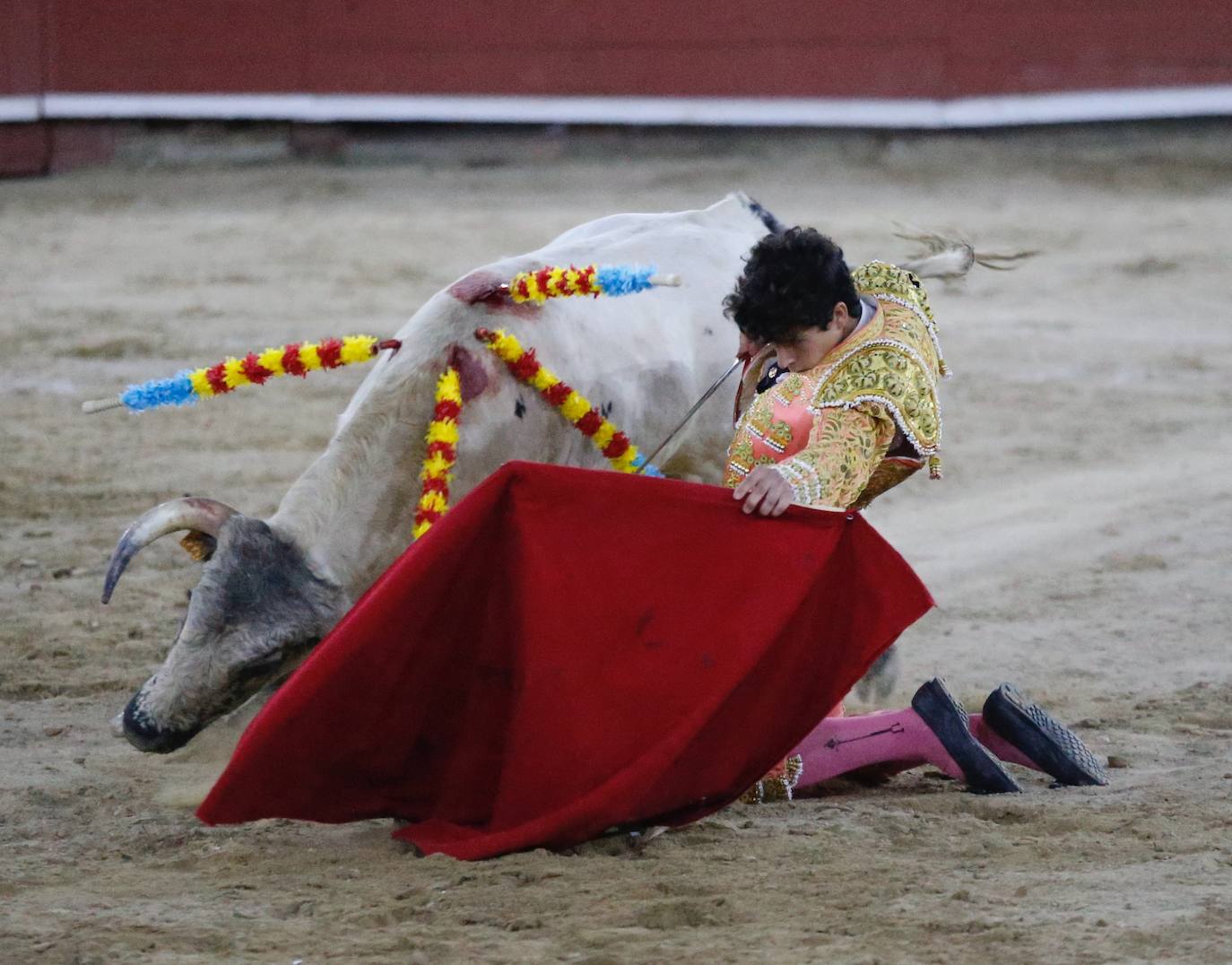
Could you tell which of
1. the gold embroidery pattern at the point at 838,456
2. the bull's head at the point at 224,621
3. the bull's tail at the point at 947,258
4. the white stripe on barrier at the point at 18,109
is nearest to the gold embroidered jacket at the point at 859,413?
the gold embroidery pattern at the point at 838,456

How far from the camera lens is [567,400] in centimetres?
304

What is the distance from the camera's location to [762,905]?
6.88 ft

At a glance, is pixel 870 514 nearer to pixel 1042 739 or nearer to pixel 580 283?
pixel 580 283

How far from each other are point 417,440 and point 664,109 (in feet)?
23.5

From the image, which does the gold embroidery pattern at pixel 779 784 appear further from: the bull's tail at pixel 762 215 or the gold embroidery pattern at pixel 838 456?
the bull's tail at pixel 762 215

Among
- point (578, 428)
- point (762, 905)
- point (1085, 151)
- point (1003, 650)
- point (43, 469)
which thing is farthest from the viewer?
point (1085, 151)

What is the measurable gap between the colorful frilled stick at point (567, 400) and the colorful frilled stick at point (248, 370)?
186 millimetres

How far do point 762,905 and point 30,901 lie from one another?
0.96 metres

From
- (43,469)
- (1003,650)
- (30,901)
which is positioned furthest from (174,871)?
(43,469)

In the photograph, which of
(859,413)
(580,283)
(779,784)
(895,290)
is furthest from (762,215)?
(779,784)

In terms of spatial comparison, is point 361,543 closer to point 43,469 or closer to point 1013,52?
point 43,469

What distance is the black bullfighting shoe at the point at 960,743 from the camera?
8.64 feet

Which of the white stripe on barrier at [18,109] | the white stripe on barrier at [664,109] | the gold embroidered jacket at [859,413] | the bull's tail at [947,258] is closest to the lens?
the gold embroidered jacket at [859,413]

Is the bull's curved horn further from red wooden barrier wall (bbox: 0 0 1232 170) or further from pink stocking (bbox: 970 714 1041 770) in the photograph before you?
red wooden barrier wall (bbox: 0 0 1232 170)
